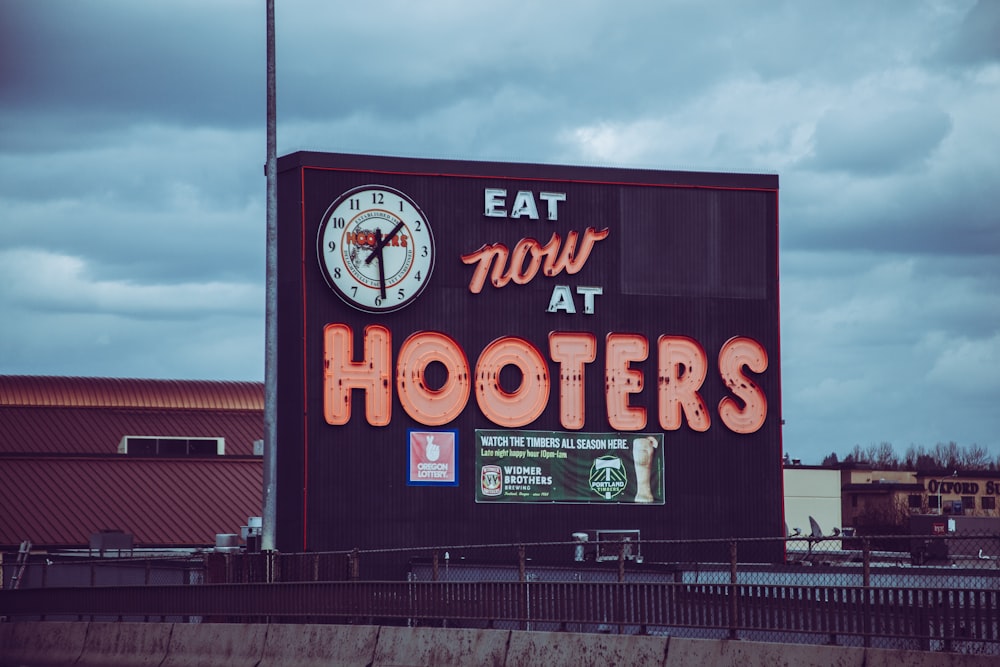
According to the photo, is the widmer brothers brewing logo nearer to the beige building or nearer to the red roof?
the red roof

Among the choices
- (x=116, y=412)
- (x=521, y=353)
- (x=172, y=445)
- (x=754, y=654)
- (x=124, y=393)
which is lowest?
(x=754, y=654)

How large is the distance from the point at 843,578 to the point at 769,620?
14523 millimetres

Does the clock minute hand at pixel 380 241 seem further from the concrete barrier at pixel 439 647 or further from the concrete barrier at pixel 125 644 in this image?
the concrete barrier at pixel 439 647

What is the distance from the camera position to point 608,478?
122 feet

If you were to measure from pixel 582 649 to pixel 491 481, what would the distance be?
16.7 meters

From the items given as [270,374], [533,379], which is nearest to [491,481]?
[533,379]

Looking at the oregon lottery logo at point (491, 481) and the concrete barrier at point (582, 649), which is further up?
the oregon lottery logo at point (491, 481)

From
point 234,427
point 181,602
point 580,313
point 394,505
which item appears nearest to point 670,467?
point 580,313

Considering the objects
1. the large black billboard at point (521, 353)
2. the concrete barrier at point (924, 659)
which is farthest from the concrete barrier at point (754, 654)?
the large black billboard at point (521, 353)

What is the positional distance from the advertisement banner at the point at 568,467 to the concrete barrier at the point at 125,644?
36.6ft

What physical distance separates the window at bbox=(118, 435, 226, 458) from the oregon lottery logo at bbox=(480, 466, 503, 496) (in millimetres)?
29668

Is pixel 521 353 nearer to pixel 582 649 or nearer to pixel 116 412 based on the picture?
pixel 582 649

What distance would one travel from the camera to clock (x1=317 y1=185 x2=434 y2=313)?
35562mm

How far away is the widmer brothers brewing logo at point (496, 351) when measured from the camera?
1404 inches
